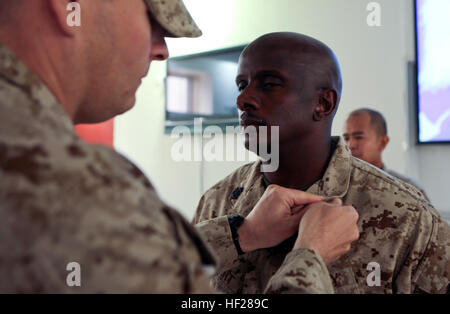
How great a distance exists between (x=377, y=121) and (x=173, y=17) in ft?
9.97

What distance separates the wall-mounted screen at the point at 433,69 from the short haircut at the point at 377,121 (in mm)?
334

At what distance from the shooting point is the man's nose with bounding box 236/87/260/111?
1.23 metres

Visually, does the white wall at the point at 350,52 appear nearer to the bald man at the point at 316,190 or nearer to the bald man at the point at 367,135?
the bald man at the point at 367,135

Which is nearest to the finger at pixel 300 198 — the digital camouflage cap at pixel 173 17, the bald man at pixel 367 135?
the digital camouflage cap at pixel 173 17

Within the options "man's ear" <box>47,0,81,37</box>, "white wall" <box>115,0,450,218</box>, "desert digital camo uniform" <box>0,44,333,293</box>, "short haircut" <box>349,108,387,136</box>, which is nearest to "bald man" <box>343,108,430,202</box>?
"short haircut" <box>349,108,387,136</box>

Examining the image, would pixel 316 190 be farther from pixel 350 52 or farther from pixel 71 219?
pixel 350 52

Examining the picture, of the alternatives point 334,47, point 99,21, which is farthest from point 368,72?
point 99,21

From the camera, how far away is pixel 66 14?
650 mm

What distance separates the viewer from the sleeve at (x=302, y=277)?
2.48ft

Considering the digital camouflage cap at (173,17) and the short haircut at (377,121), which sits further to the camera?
the short haircut at (377,121)

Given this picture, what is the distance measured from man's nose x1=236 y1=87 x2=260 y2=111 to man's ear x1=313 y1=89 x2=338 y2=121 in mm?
169

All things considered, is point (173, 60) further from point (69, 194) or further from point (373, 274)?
point (69, 194)

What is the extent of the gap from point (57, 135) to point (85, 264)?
13 centimetres

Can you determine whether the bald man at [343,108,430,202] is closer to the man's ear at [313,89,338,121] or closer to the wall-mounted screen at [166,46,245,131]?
the wall-mounted screen at [166,46,245,131]
